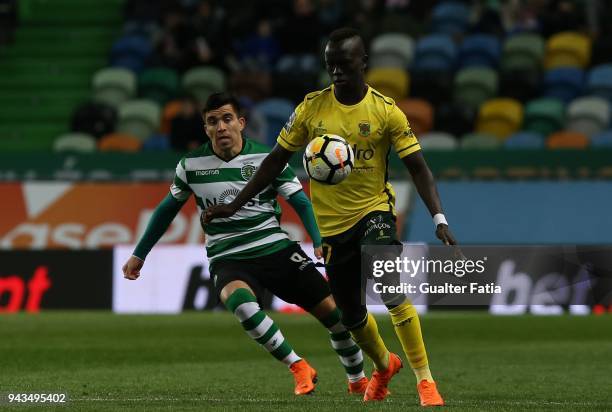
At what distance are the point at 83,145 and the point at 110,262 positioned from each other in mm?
4000

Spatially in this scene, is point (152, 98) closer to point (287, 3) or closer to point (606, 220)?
point (287, 3)

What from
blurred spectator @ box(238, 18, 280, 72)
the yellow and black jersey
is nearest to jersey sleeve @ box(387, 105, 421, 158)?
the yellow and black jersey

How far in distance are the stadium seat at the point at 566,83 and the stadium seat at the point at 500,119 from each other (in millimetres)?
965

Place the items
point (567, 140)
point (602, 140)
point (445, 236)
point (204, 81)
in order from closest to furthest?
1. point (445, 236)
2. point (602, 140)
3. point (567, 140)
4. point (204, 81)

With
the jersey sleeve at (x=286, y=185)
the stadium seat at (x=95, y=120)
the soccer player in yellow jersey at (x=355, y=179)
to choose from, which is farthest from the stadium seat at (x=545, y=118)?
the soccer player in yellow jersey at (x=355, y=179)

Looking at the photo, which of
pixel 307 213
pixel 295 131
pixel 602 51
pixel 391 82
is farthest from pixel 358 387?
pixel 602 51

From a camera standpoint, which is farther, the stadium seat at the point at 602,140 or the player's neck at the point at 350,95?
the stadium seat at the point at 602,140

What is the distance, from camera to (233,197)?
942 cm

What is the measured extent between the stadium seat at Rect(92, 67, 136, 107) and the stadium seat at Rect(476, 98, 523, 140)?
→ 6.31 metres

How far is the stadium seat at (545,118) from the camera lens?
22.2 m

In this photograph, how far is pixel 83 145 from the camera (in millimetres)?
22703

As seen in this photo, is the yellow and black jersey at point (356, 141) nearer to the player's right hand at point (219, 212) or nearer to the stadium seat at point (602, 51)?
the player's right hand at point (219, 212)

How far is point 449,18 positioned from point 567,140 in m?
4.85

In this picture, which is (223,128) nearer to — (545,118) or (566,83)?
(545,118)
